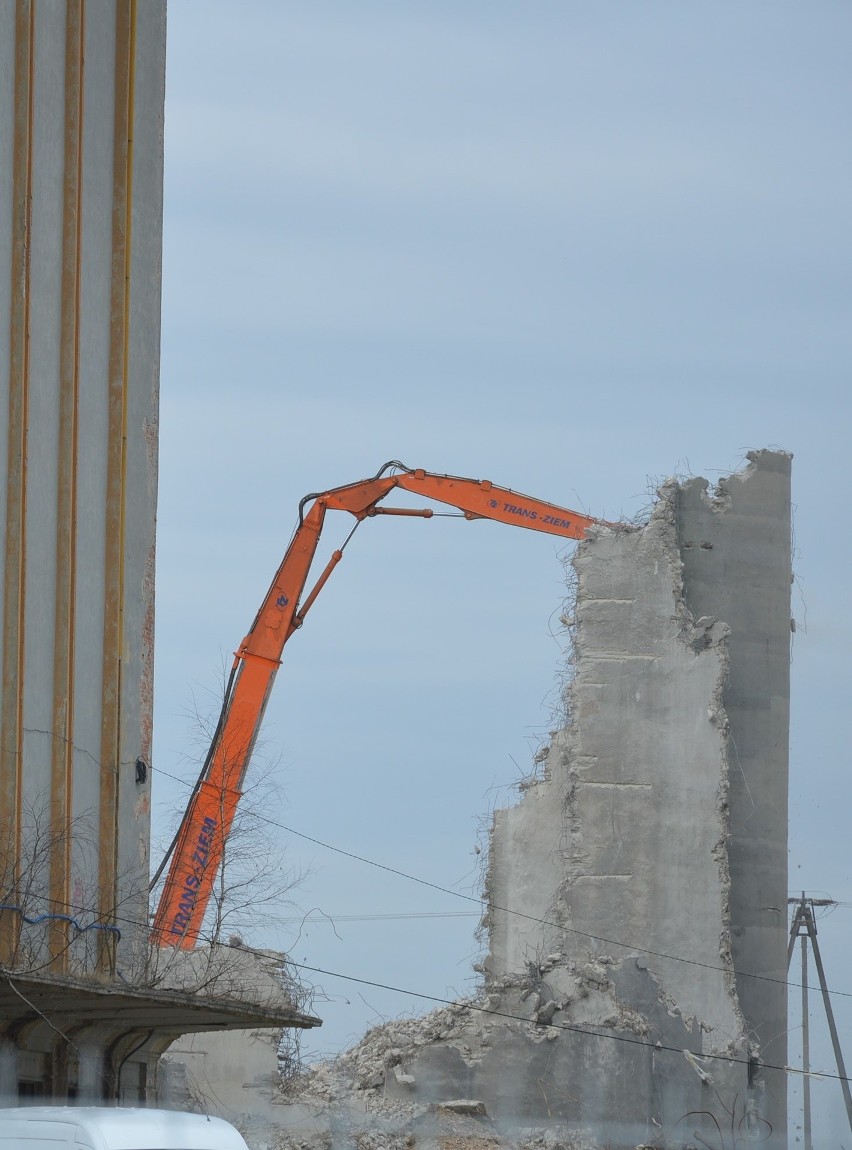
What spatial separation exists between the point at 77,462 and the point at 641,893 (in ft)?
30.7

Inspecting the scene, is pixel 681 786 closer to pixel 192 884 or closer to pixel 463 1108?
pixel 463 1108

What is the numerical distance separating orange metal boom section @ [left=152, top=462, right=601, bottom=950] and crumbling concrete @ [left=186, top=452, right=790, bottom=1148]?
8.07 feet

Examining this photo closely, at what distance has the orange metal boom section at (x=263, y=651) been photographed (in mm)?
22609

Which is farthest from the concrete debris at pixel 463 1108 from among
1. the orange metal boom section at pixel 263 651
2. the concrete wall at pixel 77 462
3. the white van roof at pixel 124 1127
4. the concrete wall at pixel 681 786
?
the white van roof at pixel 124 1127

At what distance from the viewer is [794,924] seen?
26.3 meters

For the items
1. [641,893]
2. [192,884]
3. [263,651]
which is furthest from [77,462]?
[641,893]

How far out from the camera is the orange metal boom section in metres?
22.6

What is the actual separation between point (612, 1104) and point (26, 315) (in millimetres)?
10622

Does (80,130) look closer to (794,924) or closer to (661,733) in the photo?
(661,733)

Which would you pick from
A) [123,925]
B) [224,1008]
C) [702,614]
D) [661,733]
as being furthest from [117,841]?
[702,614]

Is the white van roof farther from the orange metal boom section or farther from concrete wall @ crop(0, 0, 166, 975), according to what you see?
the orange metal boom section

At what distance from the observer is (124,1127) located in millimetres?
11336

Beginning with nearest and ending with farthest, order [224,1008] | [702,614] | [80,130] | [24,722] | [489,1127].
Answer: [224,1008], [24,722], [80,130], [489,1127], [702,614]

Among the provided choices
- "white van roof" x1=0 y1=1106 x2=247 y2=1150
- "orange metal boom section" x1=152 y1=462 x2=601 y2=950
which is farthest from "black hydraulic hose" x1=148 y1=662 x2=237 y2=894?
"white van roof" x1=0 y1=1106 x2=247 y2=1150
